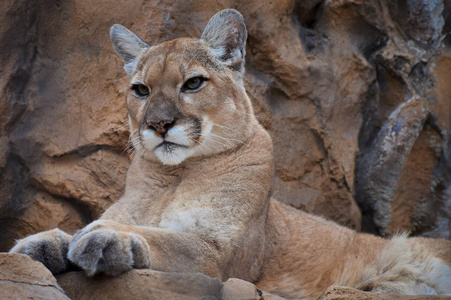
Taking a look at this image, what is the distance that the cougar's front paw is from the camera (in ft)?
11.4

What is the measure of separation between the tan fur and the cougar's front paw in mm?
278

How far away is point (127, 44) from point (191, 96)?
4.41 feet

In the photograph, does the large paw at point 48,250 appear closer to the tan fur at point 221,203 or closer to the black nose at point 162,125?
the tan fur at point 221,203

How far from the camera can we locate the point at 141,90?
5.25 metres

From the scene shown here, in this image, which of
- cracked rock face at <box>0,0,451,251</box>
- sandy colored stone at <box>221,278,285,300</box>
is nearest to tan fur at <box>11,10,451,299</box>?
sandy colored stone at <box>221,278,285,300</box>

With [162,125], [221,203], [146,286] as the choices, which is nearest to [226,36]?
[162,125]

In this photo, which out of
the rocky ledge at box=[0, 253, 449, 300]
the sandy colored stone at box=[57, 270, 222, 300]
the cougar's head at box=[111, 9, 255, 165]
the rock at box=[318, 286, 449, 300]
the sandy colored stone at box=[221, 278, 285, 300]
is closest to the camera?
the rocky ledge at box=[0, 253, 449, 300]

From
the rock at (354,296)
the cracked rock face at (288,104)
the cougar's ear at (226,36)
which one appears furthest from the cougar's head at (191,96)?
the rock at (354,296)

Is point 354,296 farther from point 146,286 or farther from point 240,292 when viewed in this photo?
point 146,286

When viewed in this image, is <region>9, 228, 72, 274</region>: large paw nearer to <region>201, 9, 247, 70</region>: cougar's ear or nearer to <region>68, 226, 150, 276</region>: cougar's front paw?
<region>68, 226, 150, 276</region>: cougar's front paw

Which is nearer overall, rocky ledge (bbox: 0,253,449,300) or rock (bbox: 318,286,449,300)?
rocky ledge (bbox: 0,253,449,300)

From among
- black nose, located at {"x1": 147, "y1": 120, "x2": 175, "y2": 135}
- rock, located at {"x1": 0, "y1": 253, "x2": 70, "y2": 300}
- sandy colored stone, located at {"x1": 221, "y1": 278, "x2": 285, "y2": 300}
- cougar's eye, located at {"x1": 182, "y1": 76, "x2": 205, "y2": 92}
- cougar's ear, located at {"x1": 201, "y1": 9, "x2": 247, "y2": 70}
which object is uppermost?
cougar's ear, located at {"x1": 201, "y1": 9, "x2": 247, "y2": 70}

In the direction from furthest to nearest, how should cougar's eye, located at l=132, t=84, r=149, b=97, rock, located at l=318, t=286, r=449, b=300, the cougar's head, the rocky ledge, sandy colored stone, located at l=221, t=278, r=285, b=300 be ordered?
cougar's eye, located at l=132, t=84, r=149, b=97, the cougar's head, rock, located at l=318, t=286, r=449, b=300, sandy colored stone, located at l=221, t=278, r=285, b=300, the rocky ledge

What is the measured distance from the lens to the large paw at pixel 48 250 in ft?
12.2
